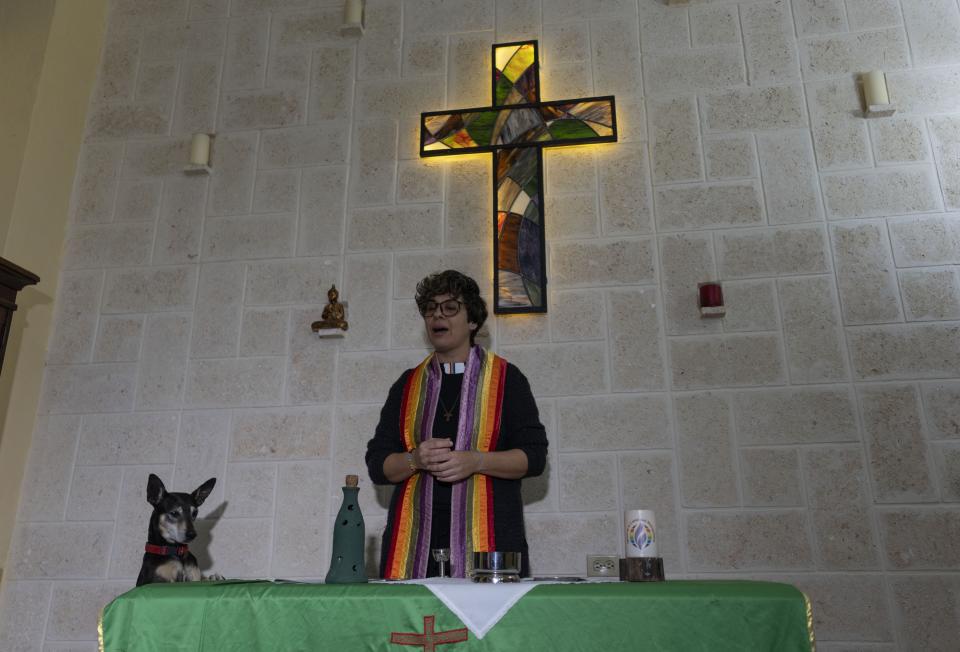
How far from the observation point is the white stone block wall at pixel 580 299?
261 centimetres

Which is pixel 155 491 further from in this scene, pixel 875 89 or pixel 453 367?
pixel 875 89

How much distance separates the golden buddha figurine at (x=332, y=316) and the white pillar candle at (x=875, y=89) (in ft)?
6.74

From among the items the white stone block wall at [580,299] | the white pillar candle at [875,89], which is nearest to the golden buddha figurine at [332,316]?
the white stone block wall at [580,299]

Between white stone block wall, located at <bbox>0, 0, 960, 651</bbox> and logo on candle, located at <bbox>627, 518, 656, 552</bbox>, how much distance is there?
113 centimetres

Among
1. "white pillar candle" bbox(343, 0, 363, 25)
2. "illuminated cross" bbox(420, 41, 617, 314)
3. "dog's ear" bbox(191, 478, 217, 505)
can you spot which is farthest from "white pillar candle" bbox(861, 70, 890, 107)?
"dog's ear" bbox(191, 478, 217, 505)

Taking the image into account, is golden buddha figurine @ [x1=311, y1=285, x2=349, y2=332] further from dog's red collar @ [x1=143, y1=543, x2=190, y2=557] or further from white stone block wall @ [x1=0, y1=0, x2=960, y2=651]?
dog's red collar @ [x1=143, y1=543, x2=190, y2=557]

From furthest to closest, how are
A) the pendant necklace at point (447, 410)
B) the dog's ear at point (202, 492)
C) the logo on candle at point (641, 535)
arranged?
the dog's ear at point (202, 492), the pendant necklace at point (447, 410), the logo on candle at point (641, 535)

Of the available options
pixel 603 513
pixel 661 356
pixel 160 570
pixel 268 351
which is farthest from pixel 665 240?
pixel 160 570

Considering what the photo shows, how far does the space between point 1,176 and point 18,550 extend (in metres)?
1.38

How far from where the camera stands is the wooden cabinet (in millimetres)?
2660

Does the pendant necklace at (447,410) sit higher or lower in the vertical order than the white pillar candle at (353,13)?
lower

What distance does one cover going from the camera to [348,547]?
1.65m

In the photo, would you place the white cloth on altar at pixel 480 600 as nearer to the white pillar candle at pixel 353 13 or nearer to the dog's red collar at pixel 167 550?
the dog's red collar at pixel 167 550

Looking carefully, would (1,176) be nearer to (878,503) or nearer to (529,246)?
(529,246)
